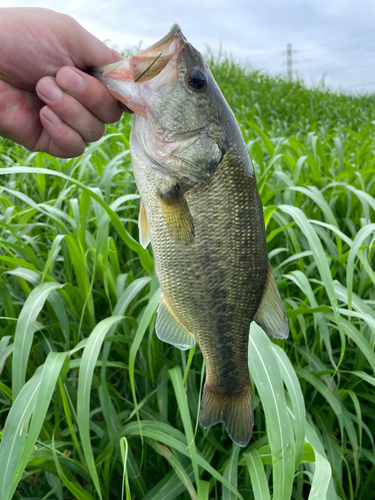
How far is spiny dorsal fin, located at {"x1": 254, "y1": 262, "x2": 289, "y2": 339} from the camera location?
3.27 feet

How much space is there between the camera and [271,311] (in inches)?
39.9

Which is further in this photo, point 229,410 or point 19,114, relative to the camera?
point 19,114

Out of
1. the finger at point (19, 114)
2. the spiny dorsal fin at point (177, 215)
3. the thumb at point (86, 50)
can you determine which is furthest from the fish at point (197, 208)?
the finger at point (19, 114)

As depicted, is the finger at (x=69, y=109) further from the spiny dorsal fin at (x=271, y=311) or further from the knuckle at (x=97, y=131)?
the spiny dorsal fin at (x=271, y=311)

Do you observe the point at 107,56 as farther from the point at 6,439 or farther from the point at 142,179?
the point at 6,439

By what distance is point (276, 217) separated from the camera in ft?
7.38

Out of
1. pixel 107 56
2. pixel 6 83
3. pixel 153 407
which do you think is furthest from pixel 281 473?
pixel 6 83

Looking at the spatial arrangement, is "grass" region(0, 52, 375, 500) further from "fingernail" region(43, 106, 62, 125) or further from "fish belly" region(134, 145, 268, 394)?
"fish belly" region(134, 145, 268, 394)

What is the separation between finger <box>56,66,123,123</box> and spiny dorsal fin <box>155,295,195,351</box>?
660mm

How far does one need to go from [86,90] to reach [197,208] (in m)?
0.58

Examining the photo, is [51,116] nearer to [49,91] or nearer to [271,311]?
[49,91]

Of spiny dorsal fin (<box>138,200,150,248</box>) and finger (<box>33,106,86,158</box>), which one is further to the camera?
finger (<box>33,106,86,158</box>)

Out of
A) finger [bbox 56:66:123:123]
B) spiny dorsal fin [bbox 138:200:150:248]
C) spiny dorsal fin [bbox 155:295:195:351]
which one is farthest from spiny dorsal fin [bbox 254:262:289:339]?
finger [bbox 56:66:123:123]

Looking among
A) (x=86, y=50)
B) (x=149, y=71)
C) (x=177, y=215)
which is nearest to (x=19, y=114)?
(x=86, y=50)
